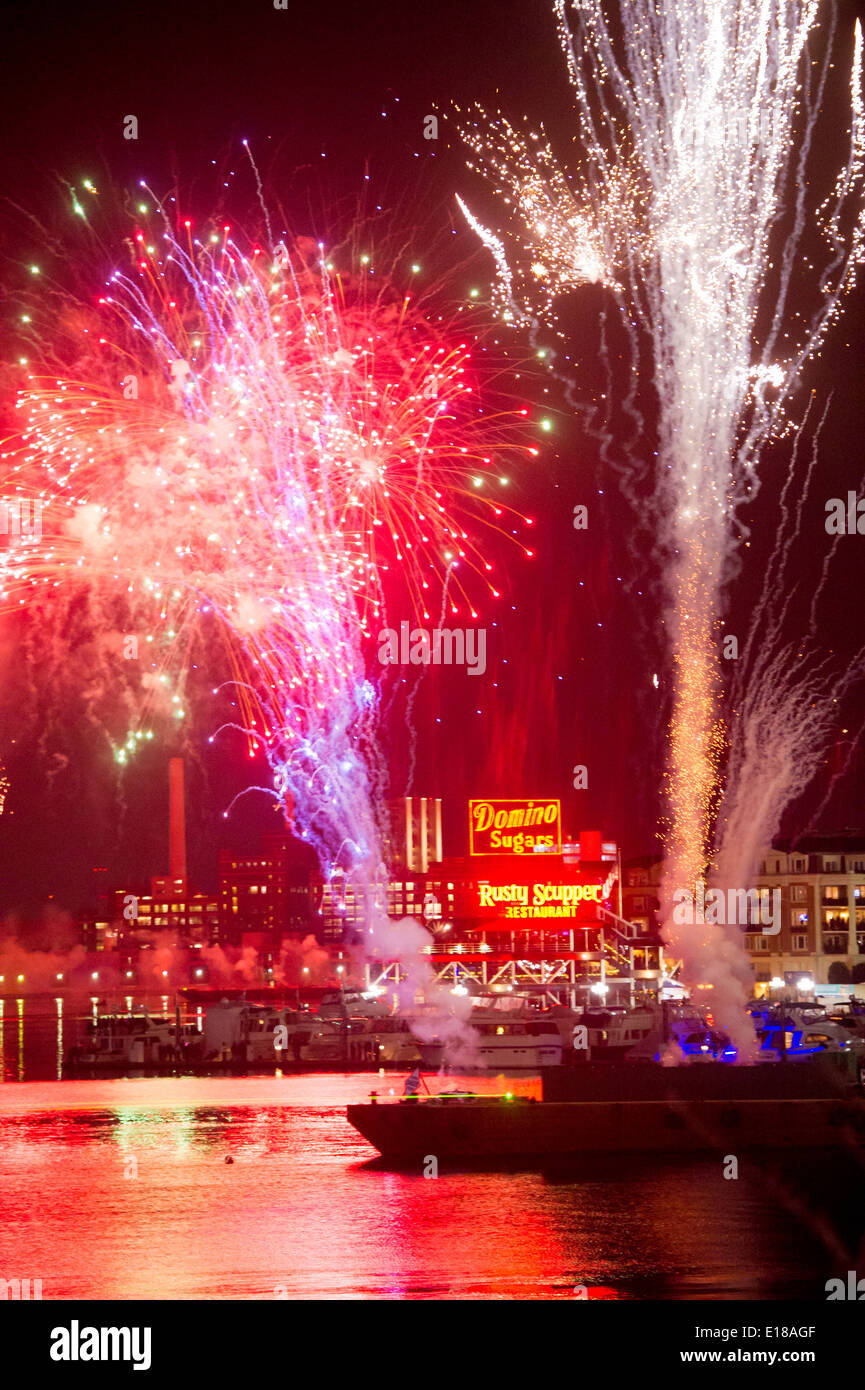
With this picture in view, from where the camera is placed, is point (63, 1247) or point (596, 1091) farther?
point (596, 1091)

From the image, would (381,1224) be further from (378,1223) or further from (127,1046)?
(127,1046)

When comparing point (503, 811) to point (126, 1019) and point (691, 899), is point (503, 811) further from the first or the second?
point (126, 1019)

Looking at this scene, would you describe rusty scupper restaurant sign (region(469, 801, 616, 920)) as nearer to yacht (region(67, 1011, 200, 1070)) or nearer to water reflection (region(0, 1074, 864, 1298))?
yacht (region(67, 1011, 200, 1070))

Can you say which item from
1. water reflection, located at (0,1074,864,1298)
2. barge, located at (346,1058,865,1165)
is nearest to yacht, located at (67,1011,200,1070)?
water reflection, located at (0,1074,864,1298)

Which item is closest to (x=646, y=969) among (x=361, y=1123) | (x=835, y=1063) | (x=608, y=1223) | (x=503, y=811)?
(x=503, y=811)

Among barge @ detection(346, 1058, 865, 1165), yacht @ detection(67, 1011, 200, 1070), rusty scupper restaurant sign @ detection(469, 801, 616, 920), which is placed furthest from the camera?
yacht @ detection(67, 1011, 200, 1070)

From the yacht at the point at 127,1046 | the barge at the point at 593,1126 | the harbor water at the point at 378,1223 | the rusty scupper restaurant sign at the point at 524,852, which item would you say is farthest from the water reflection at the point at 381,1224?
the yacht at the point at 127,1046

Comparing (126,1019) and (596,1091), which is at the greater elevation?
(596,1091)

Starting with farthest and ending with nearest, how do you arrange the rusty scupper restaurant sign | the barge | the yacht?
the yacht → the rusty scupper restaurant sign → the barge

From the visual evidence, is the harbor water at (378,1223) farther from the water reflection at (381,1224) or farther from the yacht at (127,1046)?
the yacht at (127,1046)

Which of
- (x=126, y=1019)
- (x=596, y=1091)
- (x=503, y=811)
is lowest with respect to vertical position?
(x=126, y=1019)

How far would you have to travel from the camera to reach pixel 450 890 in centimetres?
8719
